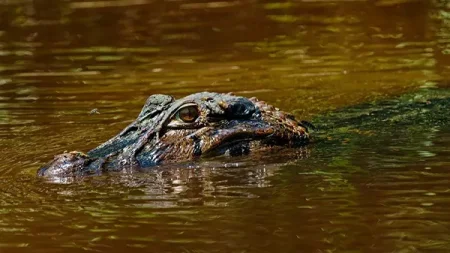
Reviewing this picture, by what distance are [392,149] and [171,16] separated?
12.3 metres

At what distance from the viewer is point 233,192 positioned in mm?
6941

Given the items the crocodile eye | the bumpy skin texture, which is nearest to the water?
the bumpy skin texture

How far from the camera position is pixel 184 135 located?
8.11 metres

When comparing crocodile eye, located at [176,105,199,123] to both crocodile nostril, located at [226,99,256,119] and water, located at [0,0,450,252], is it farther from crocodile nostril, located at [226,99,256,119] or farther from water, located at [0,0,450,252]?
water, located at [0,0,450,252]

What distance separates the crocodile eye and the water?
419 millimetres

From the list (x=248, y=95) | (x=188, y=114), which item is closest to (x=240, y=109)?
(x=188, y=114)

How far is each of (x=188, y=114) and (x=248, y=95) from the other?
3747 millimetres

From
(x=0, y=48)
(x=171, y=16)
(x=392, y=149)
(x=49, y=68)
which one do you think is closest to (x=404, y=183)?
(x=392, y=149)

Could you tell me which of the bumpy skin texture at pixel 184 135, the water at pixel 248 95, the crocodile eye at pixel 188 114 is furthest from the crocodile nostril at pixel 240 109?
the water at pixel 248 95

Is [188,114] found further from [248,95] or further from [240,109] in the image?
[248,95]

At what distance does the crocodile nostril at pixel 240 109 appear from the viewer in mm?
8180

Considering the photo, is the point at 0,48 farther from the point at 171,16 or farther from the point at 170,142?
the point at 170,142

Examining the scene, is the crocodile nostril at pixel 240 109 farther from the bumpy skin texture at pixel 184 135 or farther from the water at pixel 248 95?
the water at pixel 248 95

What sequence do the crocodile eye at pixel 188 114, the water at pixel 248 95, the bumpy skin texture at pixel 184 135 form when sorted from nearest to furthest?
1. the water at pixel 248 95
2. the bumpy skin texture at pixel 184 135
3. the crocodile eye at pixel 188 114
